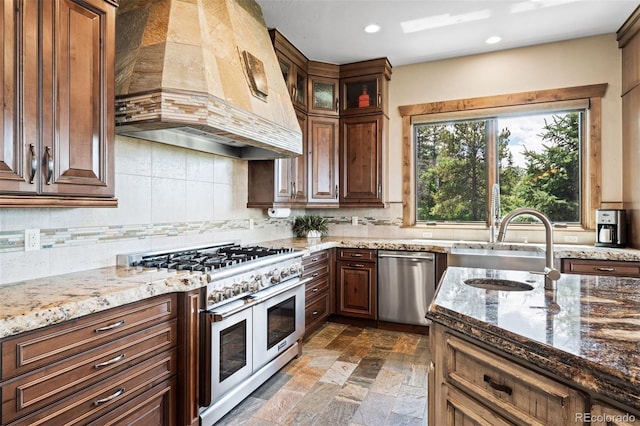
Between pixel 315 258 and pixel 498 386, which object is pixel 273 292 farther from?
pixel 498 386

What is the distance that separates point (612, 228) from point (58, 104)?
13.8 feet

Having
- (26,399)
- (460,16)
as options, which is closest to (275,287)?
(26,399)

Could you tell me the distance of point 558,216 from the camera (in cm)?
381

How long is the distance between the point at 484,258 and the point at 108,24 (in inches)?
133

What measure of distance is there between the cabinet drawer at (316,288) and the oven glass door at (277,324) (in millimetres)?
357

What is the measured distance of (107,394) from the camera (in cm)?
156

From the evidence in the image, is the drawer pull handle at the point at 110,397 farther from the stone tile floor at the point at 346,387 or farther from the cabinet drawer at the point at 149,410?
the stone tile floor at the point at 346,387

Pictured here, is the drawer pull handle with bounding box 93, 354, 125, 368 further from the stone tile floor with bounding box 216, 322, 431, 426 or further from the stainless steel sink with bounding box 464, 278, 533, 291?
the stainless steel sink with bounding box 464, 278, 533, 291

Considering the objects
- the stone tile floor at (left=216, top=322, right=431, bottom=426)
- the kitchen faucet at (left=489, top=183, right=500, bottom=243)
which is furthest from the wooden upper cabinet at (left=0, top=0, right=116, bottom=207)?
the kitchen faucet at (left=489, top=183, right=500, bottom=243)

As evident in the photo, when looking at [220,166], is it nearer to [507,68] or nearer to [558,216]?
[507,68]

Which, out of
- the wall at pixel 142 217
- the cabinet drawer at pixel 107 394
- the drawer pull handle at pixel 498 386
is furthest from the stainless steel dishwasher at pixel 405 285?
the drawer pull handle at pixel 498 386

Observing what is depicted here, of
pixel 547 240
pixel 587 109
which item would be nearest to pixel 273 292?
pixel 547 240

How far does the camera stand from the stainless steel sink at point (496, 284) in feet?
5.43

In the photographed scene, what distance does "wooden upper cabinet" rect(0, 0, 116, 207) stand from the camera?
4.76ft
